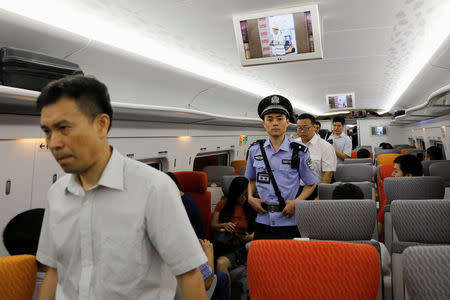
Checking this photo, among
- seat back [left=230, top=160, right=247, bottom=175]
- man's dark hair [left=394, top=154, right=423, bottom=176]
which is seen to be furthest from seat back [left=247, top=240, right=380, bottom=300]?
seat back [left=230, top=160, right=247, bottom=175]

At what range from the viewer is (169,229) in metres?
1.25

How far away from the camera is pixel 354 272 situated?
1545mm

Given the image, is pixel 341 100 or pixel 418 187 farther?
pixel 341 100

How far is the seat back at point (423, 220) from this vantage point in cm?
233

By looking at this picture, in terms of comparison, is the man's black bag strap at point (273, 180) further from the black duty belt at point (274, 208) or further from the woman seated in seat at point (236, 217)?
the woman seated in seat at point (236, 217)

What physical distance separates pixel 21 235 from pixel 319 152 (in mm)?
3600

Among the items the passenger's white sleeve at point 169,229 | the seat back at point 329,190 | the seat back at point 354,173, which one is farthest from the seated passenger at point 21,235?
the seat back at point 354,173

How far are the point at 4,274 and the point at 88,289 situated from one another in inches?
17.3

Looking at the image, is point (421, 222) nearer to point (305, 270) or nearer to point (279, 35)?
point (305, 270)

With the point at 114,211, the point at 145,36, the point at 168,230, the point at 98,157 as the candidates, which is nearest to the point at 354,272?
the point at 168,230

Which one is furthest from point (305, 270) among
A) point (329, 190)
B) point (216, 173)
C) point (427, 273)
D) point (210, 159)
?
point (210, 159)

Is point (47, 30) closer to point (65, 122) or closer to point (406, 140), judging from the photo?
point (65, 122)

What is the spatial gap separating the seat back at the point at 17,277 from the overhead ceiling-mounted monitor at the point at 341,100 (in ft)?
30.8

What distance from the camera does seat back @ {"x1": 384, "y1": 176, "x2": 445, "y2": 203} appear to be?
3.77m
